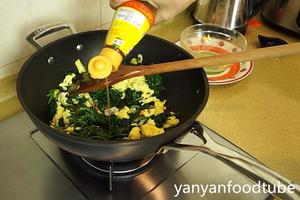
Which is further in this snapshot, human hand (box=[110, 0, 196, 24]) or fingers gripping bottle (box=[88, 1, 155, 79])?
human hand (box=[110, 0, 196, 24])

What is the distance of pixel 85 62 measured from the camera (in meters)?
0.75

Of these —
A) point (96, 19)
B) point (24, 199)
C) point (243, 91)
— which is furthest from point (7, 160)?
point (243, 91)

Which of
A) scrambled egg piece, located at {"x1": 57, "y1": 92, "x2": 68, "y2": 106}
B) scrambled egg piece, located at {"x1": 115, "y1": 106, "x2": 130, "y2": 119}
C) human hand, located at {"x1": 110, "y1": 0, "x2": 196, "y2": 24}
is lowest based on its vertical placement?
scrambled egg piece, located at {"x1": 115, "y1": 106, "x2": 130, "y2": 119}

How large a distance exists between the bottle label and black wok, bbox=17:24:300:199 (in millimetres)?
153

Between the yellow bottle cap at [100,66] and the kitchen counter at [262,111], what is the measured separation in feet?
0.95

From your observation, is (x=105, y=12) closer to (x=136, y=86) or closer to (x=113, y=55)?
(x=136, y=86)

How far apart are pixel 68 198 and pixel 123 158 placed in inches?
5.3

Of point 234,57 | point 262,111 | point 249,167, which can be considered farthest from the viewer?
point 262,111

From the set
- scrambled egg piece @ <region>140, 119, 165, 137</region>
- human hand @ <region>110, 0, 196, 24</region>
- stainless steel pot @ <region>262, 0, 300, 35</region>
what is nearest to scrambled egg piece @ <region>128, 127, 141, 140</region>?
scrambled egg piece @ <region>140, 119, 165, 137</region>

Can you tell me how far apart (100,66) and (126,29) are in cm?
7

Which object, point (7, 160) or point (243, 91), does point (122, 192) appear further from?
A: point (243, 91)

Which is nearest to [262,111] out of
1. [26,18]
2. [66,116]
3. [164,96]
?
[164,96]

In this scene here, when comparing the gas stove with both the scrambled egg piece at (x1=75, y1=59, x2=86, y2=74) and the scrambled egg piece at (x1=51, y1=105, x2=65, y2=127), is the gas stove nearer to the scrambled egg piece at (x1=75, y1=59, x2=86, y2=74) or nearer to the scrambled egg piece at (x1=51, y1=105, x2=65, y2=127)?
the scrambled egg piece at (x1=51, y1=105, x2=65, y2=127)

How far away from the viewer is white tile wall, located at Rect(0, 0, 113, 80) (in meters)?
0.71
